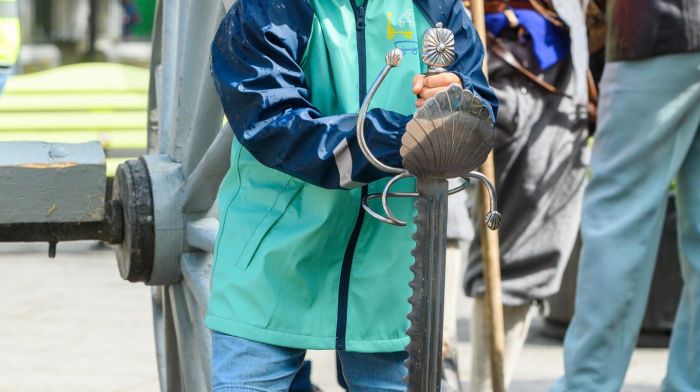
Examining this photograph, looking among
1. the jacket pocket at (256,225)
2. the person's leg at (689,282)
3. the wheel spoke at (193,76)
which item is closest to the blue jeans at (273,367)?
the jacket pocket at (256,225)

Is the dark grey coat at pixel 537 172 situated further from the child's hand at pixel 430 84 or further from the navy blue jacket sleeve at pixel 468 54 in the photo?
the child's hand at pixel 430 84

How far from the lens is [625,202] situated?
10.8 feet

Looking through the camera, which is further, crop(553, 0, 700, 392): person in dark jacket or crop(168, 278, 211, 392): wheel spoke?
crop(553, 0, 700, 392): person in dark jacket

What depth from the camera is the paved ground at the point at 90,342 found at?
4.45 metres

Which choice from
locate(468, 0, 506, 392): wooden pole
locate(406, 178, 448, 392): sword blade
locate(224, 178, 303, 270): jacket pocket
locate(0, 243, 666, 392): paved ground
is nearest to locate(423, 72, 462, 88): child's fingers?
locate(406, 178, 448, 392): sword blade

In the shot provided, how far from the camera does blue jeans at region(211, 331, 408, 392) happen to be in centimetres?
221

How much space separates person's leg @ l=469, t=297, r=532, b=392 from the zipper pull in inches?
72.5

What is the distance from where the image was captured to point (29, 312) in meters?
5.59

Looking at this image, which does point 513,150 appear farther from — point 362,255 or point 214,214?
point 362,255

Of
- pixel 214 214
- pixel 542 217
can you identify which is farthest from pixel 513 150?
pixel 214 214

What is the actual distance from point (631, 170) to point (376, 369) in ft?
3.99

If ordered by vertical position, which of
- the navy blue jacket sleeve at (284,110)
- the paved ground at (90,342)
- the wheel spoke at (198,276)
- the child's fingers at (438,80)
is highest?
the child's fingers at (438,80)

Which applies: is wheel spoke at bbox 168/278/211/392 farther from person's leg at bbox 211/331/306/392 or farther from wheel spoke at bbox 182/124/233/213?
person's leg at bbox 211/331/306/392

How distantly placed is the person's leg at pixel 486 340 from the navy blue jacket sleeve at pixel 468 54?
173 centimetres
